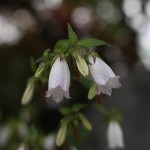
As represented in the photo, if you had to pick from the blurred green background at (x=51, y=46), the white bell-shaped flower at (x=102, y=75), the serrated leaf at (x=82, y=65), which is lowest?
the blurred green background at (x=51, y=46)

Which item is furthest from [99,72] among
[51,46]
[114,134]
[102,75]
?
[51,46]

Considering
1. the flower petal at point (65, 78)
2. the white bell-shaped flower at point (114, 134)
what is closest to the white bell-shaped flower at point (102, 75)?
the flower petal at point (65, 78)

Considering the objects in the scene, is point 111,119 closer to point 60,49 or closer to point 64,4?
point 60,49

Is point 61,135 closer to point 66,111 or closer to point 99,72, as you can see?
point 66,111

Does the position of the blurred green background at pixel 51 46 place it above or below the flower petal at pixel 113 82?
below

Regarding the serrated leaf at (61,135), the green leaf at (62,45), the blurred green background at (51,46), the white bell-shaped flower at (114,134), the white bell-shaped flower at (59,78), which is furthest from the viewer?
the blurred green background at (51,46)

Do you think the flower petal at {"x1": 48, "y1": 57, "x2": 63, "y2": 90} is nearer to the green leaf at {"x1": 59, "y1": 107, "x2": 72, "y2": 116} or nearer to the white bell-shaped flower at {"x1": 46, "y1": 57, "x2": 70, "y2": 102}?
the white bell-shaped flower at {"x1": 46, "y1": 57, "x2": 70, "y2": 102}

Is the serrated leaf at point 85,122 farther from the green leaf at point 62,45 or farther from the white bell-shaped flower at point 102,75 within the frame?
the green leaf at point 62,45
